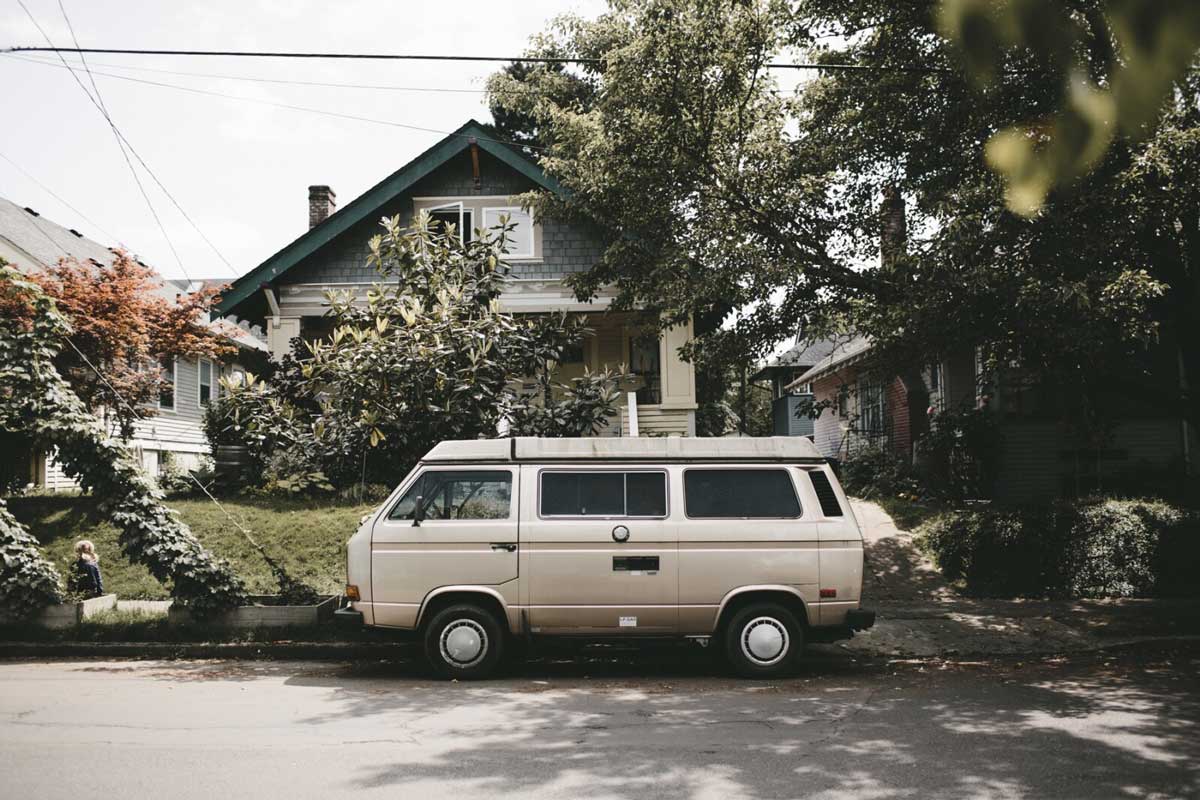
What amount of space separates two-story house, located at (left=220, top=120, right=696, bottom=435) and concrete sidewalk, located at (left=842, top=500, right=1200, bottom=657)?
6887 mm

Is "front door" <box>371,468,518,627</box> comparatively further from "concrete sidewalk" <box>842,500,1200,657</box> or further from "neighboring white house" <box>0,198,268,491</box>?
"neighboring white house" <box>0,198,268,491</box>

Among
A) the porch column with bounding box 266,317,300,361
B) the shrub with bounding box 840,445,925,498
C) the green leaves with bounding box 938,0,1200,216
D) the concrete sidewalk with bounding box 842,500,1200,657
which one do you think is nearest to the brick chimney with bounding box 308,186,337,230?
the porch column with bounding box 266,317,300,361

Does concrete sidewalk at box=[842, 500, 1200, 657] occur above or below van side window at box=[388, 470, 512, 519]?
below

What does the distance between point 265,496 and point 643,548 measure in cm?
923

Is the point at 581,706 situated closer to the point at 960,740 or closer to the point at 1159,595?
the point at 960,740

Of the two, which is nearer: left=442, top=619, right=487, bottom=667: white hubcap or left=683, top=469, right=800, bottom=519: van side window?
left=442, top=619, right=487, bottom=667: white hubcap

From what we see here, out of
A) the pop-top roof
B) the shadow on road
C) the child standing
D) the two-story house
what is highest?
the two-story house

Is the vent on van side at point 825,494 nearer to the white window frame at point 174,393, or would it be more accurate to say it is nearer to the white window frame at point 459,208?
the white window frame at point 459,208

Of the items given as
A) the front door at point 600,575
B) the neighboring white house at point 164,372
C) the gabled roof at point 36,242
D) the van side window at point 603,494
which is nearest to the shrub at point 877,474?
the van side window at point 603,494

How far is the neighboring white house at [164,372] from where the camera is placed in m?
21.5

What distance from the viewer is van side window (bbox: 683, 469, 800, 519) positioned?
890cm

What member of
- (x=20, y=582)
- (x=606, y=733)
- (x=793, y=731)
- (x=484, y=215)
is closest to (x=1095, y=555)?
(x=793, y=731)

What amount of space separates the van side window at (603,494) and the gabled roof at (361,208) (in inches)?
456

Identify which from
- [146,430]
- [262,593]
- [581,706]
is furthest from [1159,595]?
[146,430]
